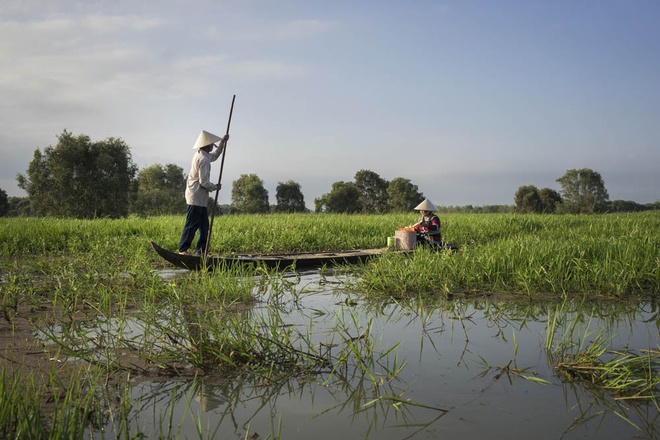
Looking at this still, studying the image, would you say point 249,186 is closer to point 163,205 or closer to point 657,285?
point 163,205

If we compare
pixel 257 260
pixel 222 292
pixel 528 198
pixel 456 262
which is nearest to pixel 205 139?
pixel 257 260

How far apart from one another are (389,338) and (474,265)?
11.3 ft

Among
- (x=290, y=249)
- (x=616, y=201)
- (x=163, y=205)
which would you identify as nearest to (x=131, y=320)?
(x=290, y=249)

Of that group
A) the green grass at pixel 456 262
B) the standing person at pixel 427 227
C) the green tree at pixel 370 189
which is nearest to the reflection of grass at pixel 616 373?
the green grass at pixel 456 262

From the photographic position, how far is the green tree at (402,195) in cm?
6844

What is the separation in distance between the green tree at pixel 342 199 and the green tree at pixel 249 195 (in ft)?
24.9

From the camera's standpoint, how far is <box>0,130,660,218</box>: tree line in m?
41.2

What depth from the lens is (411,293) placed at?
7.37 meters

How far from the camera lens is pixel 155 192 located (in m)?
56.6

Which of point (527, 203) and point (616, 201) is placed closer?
point (527, 203)

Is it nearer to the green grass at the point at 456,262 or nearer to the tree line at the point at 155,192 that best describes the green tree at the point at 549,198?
the tree line at the point at 155,192

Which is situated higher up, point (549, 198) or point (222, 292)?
point (549, 198)

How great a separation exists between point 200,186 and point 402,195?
59.6 meters

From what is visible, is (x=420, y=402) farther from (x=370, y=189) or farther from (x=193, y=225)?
(x=370, y=189)
